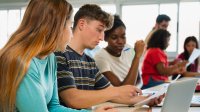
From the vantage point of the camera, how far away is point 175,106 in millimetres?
1246

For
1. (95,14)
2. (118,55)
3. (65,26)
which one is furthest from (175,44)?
(65,26)

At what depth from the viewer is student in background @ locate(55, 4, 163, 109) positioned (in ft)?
4.63

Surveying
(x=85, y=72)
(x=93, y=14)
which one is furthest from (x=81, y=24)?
(x=85, y=72)

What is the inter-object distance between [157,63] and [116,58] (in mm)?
895

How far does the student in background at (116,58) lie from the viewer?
2.10 meters

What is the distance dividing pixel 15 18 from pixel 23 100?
5.37 meters

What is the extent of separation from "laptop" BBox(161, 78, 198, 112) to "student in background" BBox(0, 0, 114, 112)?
0.82 feet

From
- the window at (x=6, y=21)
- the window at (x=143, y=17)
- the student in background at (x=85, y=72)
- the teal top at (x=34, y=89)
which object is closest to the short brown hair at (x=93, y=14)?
the student in background at (x=85, y=72)

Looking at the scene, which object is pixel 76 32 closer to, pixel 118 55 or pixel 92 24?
pixel 92 24

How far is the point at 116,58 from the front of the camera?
7.36 feet

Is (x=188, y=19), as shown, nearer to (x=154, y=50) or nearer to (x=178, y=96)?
(x=154, y=50)

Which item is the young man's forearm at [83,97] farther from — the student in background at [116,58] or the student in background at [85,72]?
the student in background at [116,58]

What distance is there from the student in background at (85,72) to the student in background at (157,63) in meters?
1.27

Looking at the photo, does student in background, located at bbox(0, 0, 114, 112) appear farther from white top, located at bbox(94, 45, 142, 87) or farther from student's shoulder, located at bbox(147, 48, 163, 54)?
student's shoulder, located at bbox(147, 48, 163, 54)
